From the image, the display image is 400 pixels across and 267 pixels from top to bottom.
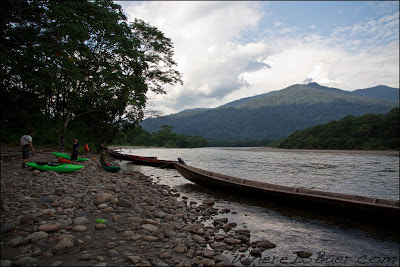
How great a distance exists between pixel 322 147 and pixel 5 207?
71.6 metres

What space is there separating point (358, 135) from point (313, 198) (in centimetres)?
6434

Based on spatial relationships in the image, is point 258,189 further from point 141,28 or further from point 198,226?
point 141,28

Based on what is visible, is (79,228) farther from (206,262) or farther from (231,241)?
(231,241)

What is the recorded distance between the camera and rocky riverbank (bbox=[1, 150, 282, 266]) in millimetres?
3660

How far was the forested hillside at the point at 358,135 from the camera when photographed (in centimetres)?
5301

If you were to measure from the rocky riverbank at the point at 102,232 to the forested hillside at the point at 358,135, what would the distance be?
2429 inches

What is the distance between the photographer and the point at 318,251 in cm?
511

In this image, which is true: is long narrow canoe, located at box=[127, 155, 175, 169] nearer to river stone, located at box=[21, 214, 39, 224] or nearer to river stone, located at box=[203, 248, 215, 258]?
river stone, located at box=[21, 214, 39, 224]

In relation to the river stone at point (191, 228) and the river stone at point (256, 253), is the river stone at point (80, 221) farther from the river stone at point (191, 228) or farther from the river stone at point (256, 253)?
the river stone at point (256, 253)

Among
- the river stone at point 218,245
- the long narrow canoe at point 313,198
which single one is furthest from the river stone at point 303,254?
the long narrow canoe at point 313,198

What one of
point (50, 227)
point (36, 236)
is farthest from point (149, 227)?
point (36, 236)

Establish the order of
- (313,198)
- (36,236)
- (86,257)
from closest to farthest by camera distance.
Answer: (86,257) < (36,236) < (313,198)

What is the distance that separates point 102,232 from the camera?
465 centimetres

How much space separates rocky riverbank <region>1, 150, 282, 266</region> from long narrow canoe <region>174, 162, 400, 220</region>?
2.60 meters
